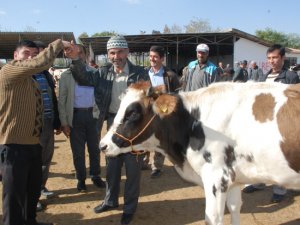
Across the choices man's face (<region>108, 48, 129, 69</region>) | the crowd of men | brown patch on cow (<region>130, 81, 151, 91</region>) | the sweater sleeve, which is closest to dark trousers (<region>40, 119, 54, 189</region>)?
the crowd of men

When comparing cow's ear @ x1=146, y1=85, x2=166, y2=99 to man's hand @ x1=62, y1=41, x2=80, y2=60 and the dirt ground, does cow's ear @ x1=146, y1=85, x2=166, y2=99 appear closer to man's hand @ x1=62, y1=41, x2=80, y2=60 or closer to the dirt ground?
man's hand @ x1=62, y1=41, x2=80, y2=60

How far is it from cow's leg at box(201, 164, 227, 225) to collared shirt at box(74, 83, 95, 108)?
2629 mm

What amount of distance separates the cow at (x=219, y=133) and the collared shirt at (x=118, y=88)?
86cm

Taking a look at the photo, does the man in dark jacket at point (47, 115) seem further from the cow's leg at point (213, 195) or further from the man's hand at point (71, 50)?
the cow's leg at point (213, 195)

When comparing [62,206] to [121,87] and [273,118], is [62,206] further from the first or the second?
[273,118]

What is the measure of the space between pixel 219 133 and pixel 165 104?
1.88 feet

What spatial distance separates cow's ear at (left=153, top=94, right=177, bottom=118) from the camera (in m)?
3.41

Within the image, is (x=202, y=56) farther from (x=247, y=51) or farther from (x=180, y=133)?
(x=247, y=51)

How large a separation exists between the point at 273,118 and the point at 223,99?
0.48 metres

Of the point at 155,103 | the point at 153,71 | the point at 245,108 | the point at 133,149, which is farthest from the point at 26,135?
the point at 153,71

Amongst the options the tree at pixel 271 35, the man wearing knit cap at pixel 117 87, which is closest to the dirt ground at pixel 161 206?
the man wearing knit cap at pixel 117 87

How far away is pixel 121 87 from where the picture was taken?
14.6ft

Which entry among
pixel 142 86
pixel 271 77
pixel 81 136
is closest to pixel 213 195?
pixel 142 86

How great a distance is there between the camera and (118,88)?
14.7 feet
